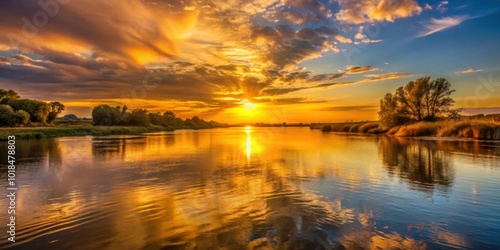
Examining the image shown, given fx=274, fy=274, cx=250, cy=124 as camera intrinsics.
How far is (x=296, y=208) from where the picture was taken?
1036cm

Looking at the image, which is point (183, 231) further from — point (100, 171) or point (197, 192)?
point (100, 171)

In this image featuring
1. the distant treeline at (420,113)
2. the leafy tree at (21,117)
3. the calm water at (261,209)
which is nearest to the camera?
the calm water at (261,209)

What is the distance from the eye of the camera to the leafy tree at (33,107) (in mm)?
83000

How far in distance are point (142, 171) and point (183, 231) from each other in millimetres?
12536

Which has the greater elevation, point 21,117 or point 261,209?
point 21,117

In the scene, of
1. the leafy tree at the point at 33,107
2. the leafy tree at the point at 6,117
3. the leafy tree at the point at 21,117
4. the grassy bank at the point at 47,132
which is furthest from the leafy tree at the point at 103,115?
the leafy tree at the point at 6,117

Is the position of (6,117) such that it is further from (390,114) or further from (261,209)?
(390,114)

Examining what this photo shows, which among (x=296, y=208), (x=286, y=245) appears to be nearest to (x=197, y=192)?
(x=296, y=208)

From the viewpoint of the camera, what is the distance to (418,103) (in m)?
63.9

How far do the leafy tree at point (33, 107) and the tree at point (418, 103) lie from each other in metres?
101

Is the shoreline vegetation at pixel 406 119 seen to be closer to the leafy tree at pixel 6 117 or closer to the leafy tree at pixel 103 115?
the leafy tree at pixel 6 117

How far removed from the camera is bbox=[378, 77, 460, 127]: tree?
60656mm

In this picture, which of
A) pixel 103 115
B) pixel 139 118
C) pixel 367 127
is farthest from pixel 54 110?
pixel 367 127

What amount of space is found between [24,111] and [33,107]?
10.3 meters
